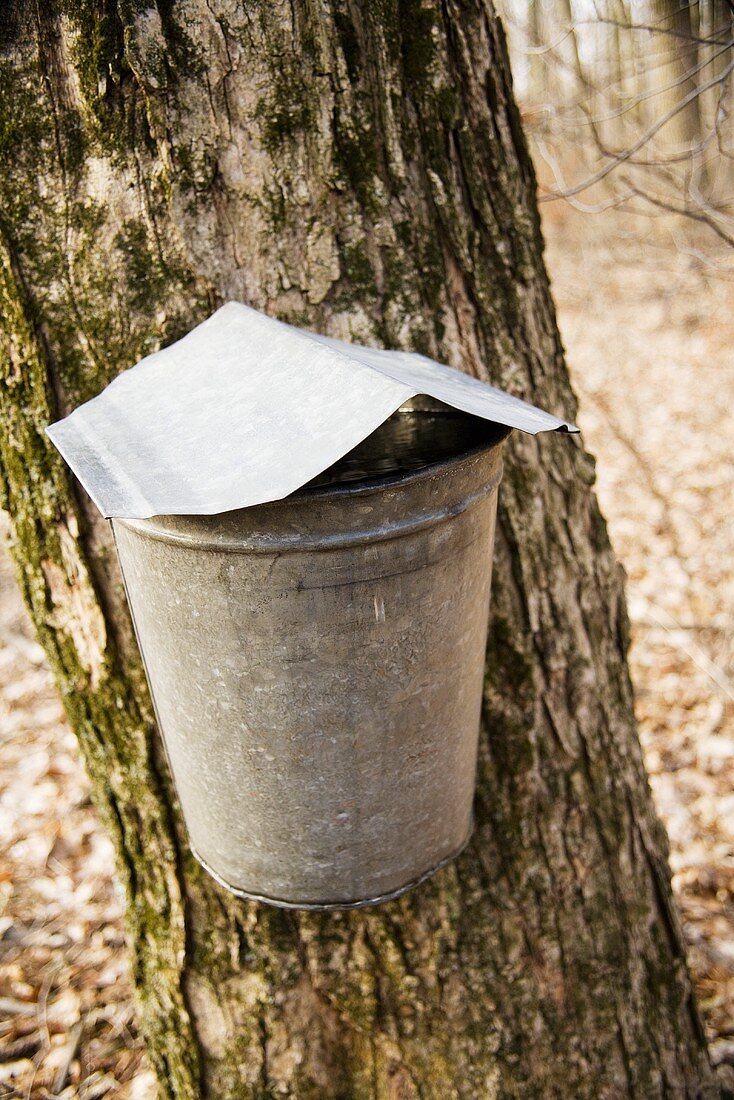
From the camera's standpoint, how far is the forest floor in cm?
245

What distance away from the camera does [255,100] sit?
1496 mm

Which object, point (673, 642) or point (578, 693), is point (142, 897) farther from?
point (673, 642)

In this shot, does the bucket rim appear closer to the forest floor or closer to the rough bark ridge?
the rough bark ridge

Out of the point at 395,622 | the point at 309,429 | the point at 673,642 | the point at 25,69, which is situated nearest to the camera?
the point at 309,429

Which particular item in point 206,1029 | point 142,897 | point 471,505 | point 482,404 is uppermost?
point 482,404

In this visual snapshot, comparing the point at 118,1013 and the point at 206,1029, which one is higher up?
the point at 206,1029

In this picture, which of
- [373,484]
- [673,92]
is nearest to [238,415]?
[373,484]

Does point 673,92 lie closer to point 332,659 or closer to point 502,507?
point 502,507

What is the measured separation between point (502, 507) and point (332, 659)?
28.8 inches

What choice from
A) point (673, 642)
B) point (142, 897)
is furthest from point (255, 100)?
point (673, 642)

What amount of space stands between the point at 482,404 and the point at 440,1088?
163 cm

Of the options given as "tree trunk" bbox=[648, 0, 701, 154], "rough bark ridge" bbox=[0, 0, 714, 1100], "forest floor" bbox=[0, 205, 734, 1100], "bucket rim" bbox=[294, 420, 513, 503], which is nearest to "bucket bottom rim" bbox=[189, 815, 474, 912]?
"rough bark ridge" bbox=[0, 0, 714, 1100]

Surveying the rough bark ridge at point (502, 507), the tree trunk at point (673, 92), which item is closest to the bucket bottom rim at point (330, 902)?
the rough bark ridge at point (502, 507)

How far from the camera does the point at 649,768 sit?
3.39 metres
